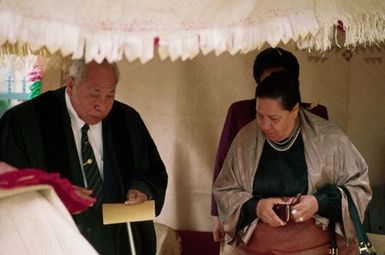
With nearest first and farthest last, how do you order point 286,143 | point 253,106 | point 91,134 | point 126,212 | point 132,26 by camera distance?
point 132,26 < point 126,212 < point 91,134 < point 286,143 < point 253,106

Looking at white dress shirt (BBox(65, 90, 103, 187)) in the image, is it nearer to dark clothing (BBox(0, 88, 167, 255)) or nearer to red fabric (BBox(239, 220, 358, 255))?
dark clothing (BBox(0, 88, 167, 255))

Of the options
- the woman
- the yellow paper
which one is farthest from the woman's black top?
the yellow paper

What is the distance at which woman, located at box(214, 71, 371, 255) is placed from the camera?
169 centimetres

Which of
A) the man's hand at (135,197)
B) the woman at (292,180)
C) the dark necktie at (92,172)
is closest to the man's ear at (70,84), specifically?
the dark necktie at (92,172)

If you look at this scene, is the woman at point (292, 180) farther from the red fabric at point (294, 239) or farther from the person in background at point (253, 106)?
the person in background at point (253, 106)

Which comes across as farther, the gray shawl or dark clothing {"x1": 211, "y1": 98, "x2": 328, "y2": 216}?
dark clothing {"x1": 211, "y1": 98, "x2": 328, "y2": 216}

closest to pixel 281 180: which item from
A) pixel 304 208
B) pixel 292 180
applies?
pixel 292 180

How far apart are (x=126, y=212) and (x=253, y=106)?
88 cm

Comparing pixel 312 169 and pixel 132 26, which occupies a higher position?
pixel 132 26

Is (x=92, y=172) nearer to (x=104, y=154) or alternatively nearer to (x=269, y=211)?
(x=104, y=154)

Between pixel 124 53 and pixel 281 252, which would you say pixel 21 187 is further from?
pixel 281 252

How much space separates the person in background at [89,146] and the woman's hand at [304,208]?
1.40 ft

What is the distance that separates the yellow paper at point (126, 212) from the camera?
1.36 metres

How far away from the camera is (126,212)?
4.56 ft
